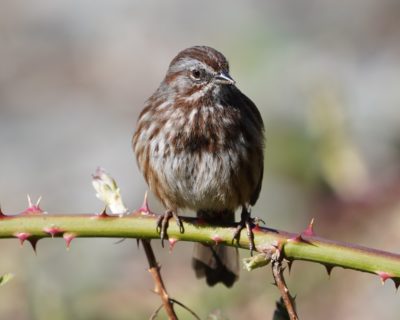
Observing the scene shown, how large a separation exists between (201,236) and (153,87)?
10838mm

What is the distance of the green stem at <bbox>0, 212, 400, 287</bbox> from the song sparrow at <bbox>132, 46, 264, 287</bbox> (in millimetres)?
1533

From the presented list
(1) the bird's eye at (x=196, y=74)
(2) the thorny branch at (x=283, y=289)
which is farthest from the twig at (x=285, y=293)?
(1) the bird's eye at (x=196, y=74)

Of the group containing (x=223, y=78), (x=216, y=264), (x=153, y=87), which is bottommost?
(x=216, y=264)

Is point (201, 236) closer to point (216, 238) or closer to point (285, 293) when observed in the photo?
point (216, 238)

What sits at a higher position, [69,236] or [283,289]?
[69,236]

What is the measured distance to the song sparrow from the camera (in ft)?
15.5

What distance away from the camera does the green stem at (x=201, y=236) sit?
2.76m

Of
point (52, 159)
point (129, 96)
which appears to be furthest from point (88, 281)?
point (129, 96)

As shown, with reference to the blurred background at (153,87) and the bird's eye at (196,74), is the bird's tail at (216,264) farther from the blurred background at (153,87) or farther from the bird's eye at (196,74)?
the bird's eye at (196,74)

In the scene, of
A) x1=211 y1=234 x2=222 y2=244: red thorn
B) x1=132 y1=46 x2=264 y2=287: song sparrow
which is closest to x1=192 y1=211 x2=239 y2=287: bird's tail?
x1=132 y1=46 x2=264 y2=287: song sparrow

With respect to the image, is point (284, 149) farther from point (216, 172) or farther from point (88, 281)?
point (216, 172)

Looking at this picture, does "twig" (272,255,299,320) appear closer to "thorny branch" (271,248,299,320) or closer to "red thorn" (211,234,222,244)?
"thorny branch" (271,248,299,320)

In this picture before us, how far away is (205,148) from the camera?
4.75 metres

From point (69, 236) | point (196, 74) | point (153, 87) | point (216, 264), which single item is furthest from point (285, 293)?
point (153, 87)
